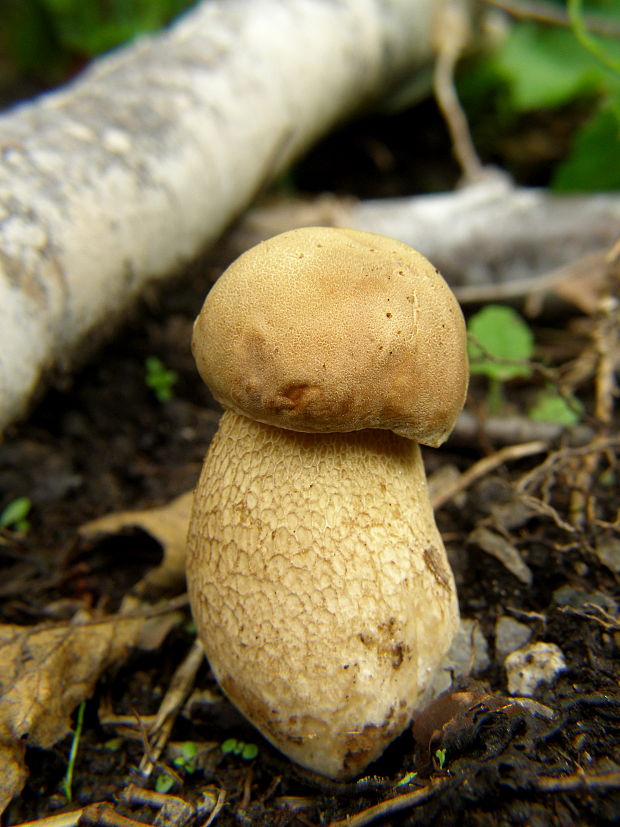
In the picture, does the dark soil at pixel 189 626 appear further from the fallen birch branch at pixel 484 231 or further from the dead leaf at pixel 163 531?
the fallen birch branch at pixel 484 231

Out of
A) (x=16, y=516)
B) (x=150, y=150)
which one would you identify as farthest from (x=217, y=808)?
(x=150, y=150)

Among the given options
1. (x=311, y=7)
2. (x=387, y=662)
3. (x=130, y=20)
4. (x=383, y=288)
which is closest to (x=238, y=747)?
(x=387, y=662)

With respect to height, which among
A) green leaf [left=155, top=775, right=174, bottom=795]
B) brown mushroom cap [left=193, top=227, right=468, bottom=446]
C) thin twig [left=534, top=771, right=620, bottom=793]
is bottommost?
green leaf [left=155, top=775, right=174, bottom=795]

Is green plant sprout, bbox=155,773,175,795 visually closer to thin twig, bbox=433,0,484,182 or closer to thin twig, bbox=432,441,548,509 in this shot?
thin twig, bbox=432,441,548,509

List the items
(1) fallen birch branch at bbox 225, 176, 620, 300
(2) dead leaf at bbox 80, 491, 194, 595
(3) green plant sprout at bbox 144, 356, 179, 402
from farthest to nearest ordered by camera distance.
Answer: (1) fallen birch branch at bbox 225, 176, 620, 300
(3) green plant sprout at bbox 144, 356, 179, 402
(2) dead leaf at bbox 80, 491, 194, 595

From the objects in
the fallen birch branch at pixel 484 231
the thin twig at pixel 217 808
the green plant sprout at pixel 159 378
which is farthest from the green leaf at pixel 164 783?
the fallen birch branch at pixel 484 231

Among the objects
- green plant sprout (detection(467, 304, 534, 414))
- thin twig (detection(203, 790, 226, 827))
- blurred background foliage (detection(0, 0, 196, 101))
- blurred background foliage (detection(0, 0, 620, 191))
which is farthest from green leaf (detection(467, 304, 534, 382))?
blurred background foliage (detection(0, 0, 196, 101))

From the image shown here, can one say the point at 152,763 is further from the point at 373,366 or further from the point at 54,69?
the point at 54,69
